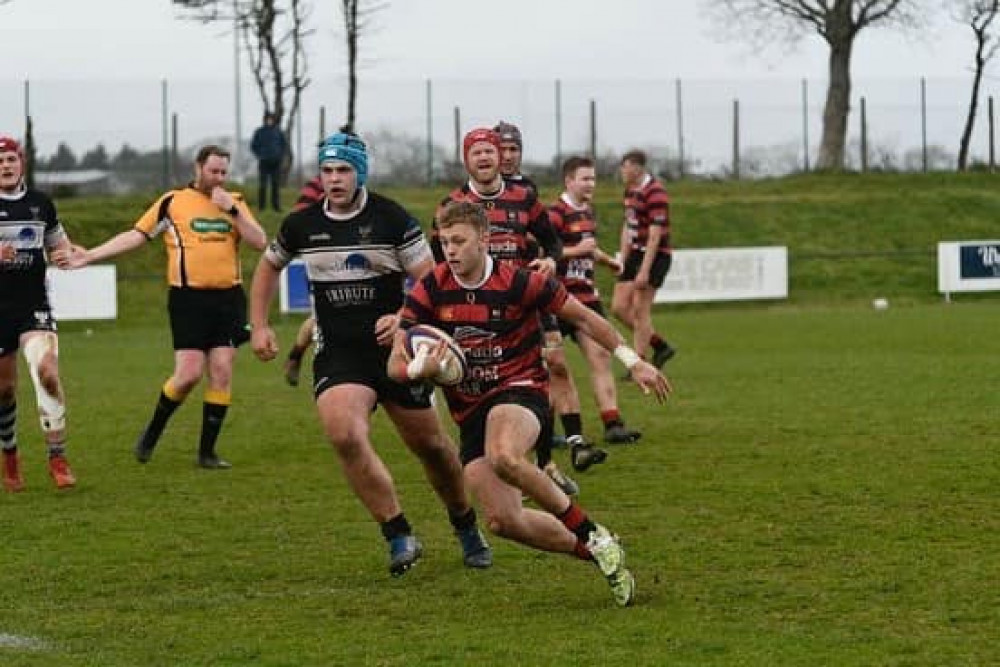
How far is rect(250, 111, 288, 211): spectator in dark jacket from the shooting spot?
35812 millimetres

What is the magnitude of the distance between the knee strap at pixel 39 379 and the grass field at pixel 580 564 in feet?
1.48

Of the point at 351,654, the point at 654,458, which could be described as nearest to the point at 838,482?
the point at 654,458

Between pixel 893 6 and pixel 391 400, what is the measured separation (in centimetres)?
4387

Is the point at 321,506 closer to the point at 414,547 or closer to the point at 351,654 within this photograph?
the point at 414,547

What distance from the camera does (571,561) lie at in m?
8.95

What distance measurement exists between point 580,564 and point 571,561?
0.09 metres

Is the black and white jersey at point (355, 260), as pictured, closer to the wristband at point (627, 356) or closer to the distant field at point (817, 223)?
the wristband at point (627, 356)

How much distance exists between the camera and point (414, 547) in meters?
8.84

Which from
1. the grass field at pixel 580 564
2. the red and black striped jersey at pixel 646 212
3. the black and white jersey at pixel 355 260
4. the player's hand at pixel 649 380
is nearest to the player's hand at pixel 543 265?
the grass field at pixel 580 564

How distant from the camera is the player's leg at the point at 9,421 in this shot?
11.9 m

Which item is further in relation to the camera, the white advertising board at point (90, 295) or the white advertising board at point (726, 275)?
the white advertising board at point (726, 275)

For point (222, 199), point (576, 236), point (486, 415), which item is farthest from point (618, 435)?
point (486, 415)

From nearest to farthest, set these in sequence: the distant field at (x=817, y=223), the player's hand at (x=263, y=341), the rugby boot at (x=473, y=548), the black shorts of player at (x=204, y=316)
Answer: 1. the rugby boot at (x=473, y=548)
2. the player's hand at (x=263, y=341)
3. the black shorts of player at (x=204, y=316)
4. the distant field at (x=817, y=223)

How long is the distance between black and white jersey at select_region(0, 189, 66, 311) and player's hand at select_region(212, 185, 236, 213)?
123 centimetres
